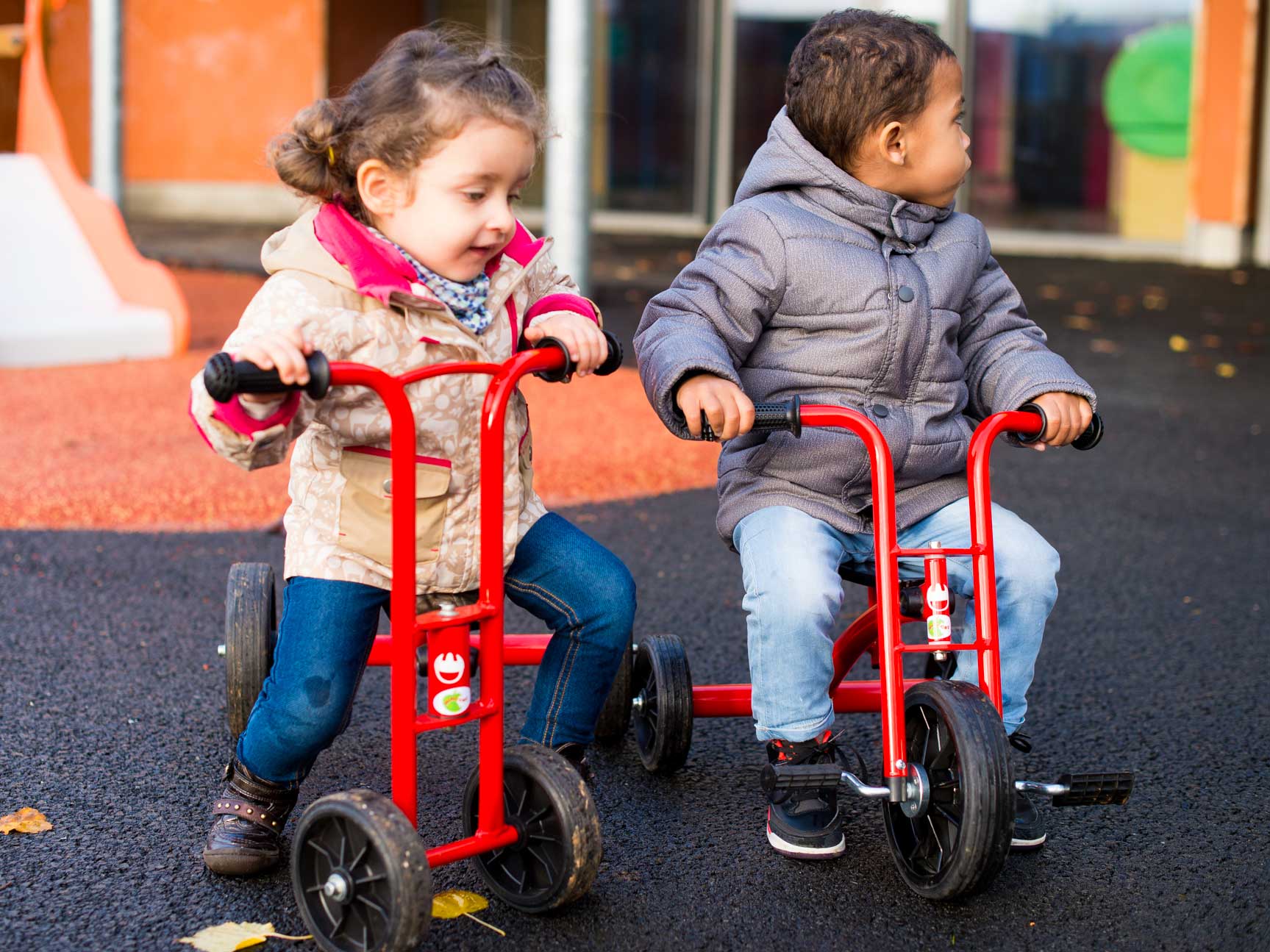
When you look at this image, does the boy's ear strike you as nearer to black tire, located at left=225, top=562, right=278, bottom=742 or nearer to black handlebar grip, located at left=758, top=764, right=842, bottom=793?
black handlebar grip, located at left=758, top=764, right=842, bottom=793

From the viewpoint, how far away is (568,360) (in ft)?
8.02

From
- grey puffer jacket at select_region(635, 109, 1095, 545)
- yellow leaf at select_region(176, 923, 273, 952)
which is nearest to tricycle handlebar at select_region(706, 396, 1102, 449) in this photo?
grey puffer jacket at select_region(635, 109, 1095, 545)

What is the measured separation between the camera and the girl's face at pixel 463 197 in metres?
2.36

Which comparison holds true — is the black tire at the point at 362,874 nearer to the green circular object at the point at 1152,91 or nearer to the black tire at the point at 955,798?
the black tire at the point at 955,798

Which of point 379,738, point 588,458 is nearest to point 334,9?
point 588,458

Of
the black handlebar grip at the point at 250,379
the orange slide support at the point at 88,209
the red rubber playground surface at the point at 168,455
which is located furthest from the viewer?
the orange slide support at the point at 88,209

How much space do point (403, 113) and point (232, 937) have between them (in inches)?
50.9

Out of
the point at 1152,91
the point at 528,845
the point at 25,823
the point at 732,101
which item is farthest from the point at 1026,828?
the point at 732,101

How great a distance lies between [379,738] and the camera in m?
3.17

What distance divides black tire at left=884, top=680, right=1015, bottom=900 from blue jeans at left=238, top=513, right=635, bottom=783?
20.7 inches

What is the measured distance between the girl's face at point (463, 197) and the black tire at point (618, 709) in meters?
1.00

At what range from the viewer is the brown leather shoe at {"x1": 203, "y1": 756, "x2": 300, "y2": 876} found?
8.18ft

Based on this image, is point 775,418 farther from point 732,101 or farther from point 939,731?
point 732,101

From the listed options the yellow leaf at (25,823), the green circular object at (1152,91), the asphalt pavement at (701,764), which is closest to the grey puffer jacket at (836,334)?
the asphalt pavement at (701,764)
